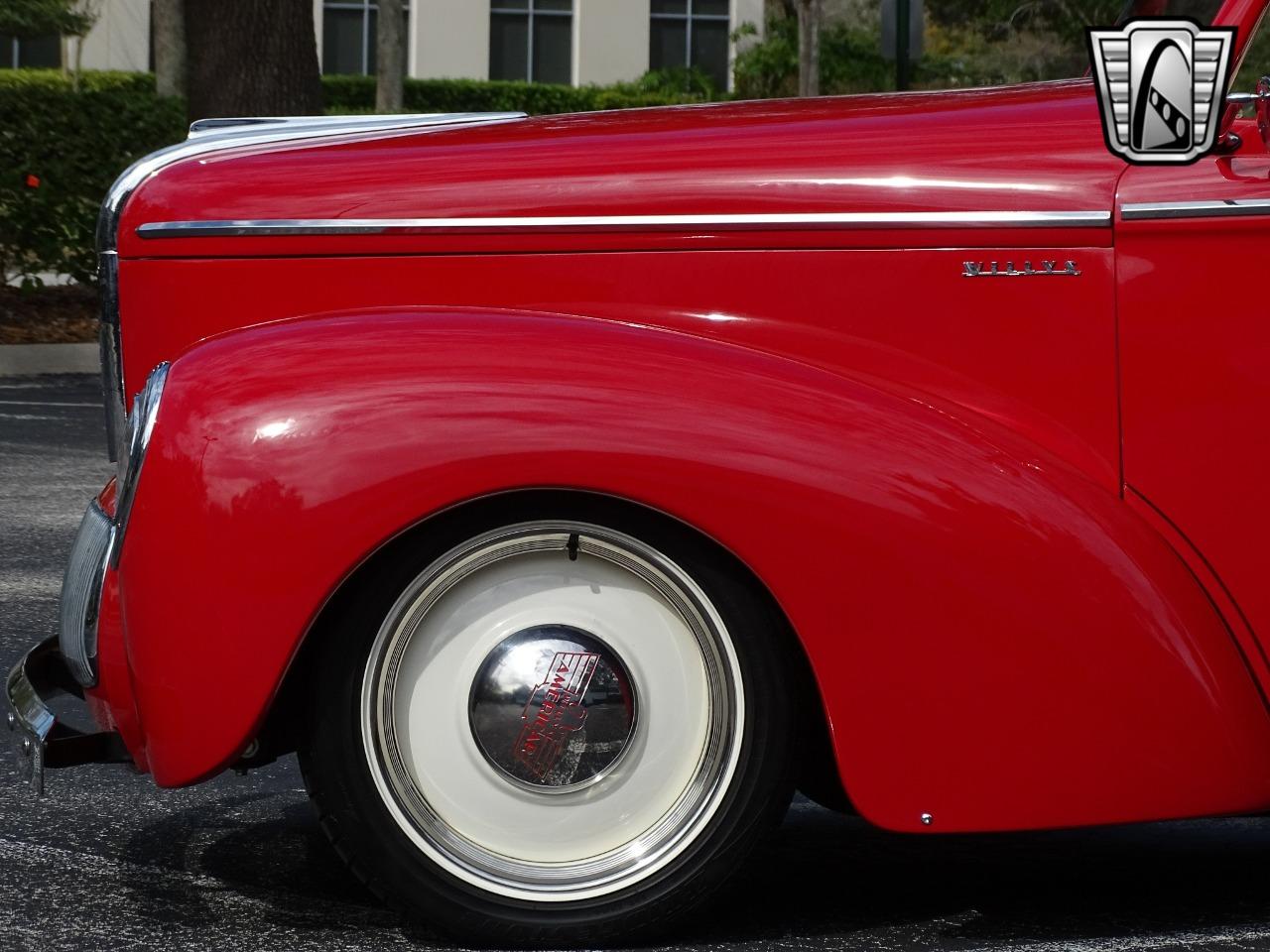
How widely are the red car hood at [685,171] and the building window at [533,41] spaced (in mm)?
30128

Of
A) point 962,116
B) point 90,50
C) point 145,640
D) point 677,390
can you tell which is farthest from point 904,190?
point 90,50

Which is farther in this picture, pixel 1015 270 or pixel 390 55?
pixel 390 55

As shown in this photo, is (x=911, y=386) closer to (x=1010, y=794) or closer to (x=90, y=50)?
(x=1010, y=794)

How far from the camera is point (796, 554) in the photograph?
9.36ft

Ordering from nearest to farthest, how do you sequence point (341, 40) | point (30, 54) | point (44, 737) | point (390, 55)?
point (44, 737) → point (390, 55) → point (30, 54) → point (341, 40)

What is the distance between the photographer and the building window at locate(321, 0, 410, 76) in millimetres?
31859

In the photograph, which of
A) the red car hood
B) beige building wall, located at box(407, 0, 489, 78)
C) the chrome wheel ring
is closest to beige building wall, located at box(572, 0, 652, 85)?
beige building wall, located at box(407, 0, 489, 78)

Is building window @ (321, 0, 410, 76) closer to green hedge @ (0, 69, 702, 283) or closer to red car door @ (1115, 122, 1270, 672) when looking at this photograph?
green hedge @ (0, 69, 702, 283)

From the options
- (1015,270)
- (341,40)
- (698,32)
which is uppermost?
(698,32)

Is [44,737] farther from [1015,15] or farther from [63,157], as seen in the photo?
[1015,15]

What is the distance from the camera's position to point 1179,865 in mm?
3494

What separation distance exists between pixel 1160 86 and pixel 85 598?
6.20ft

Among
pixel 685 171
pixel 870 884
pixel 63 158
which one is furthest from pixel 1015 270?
pixel 63 158

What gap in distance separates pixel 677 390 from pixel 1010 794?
785 millimetres
